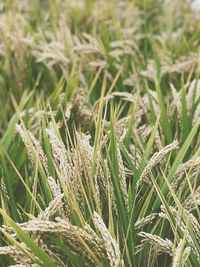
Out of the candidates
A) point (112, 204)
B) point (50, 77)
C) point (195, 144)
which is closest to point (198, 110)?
point (195, 144)

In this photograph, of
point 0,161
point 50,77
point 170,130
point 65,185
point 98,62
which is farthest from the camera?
point 50,77

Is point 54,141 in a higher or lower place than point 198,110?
higher

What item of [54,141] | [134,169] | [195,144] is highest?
[54,141]

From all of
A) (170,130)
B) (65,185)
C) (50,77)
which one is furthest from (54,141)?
(50,77)

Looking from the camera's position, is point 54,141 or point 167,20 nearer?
point 54,141

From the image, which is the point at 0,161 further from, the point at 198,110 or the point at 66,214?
the point at 198,110

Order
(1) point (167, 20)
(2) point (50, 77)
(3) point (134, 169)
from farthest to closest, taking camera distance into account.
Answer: (1) point (167, 20), (2) point (50, 77), (3) point (134, 169)

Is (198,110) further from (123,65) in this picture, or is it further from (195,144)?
(123,65)
